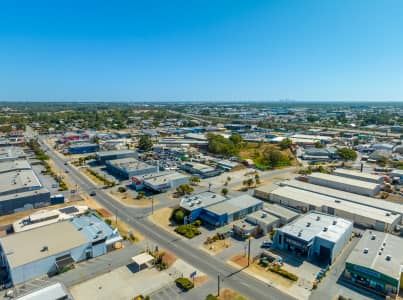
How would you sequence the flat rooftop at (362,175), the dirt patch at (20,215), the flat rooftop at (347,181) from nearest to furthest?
the dirt patch at (20,215), the flat rooftop at (347,181), the flat rooftop at (362,175)

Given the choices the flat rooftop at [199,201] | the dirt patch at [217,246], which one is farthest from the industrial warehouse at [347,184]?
the dirt patch at [217,246]

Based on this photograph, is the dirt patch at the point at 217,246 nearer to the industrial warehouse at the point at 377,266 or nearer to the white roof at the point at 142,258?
the white roof at the point at 142,258

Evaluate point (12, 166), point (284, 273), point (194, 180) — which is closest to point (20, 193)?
point (12, 166)

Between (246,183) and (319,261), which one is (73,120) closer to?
(246,183)

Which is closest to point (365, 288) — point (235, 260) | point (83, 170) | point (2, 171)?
point (235, 260)

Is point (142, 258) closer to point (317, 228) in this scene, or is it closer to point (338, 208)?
point (317, 228)
